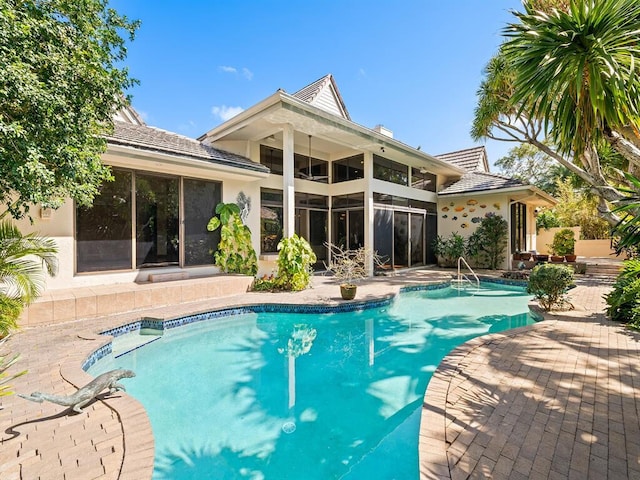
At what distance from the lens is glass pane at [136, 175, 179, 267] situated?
9.20m

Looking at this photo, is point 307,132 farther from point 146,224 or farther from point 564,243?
point 564,243

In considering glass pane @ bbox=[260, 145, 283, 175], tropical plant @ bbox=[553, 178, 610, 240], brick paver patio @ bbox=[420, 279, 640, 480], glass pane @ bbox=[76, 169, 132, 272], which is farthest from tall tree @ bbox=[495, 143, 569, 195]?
glass pane @ bbox=[76, 169, 132, 272]

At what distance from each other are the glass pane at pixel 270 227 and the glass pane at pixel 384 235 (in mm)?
4481

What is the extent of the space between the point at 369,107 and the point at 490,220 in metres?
9.84

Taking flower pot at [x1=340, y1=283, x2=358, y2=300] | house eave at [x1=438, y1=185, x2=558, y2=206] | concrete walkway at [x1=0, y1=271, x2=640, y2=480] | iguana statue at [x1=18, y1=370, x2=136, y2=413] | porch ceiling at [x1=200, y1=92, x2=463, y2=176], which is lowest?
concrete walkway at [x1=0, y1=271, x2=640, y2=480]

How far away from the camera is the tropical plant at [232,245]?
1067 cm

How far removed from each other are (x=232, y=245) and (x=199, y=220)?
4.64 ft

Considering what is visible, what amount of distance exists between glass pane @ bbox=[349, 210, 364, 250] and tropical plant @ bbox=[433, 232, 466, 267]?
18.0 ft

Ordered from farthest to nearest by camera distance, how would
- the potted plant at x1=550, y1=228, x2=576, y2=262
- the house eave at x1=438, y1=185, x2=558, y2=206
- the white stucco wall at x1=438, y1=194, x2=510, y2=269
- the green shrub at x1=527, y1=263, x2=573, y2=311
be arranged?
the potted plant at x1=550, y1=228, x2=576, y2=262 → the white stucco wall at x1=438, y1=194, x2=510, y2=269 → the house eave at x1=438, y1=185, x2=558, y2=206 → the green shrub at x1=527, y1=263, x2=573, y2=311

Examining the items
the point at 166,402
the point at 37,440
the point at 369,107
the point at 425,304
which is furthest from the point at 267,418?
the point at 369,107

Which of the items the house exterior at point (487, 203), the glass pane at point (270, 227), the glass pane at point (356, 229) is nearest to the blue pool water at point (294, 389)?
the glass pane at point (270, 227)

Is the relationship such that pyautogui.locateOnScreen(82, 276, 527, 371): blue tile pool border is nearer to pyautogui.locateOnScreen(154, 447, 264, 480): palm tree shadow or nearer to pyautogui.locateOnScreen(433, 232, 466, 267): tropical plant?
pyautogui.locateOnScreen(154, 447, 264, 480): palm tree shadow

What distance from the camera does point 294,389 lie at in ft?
16.1

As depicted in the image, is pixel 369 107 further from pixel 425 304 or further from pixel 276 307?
pixel 276 307
